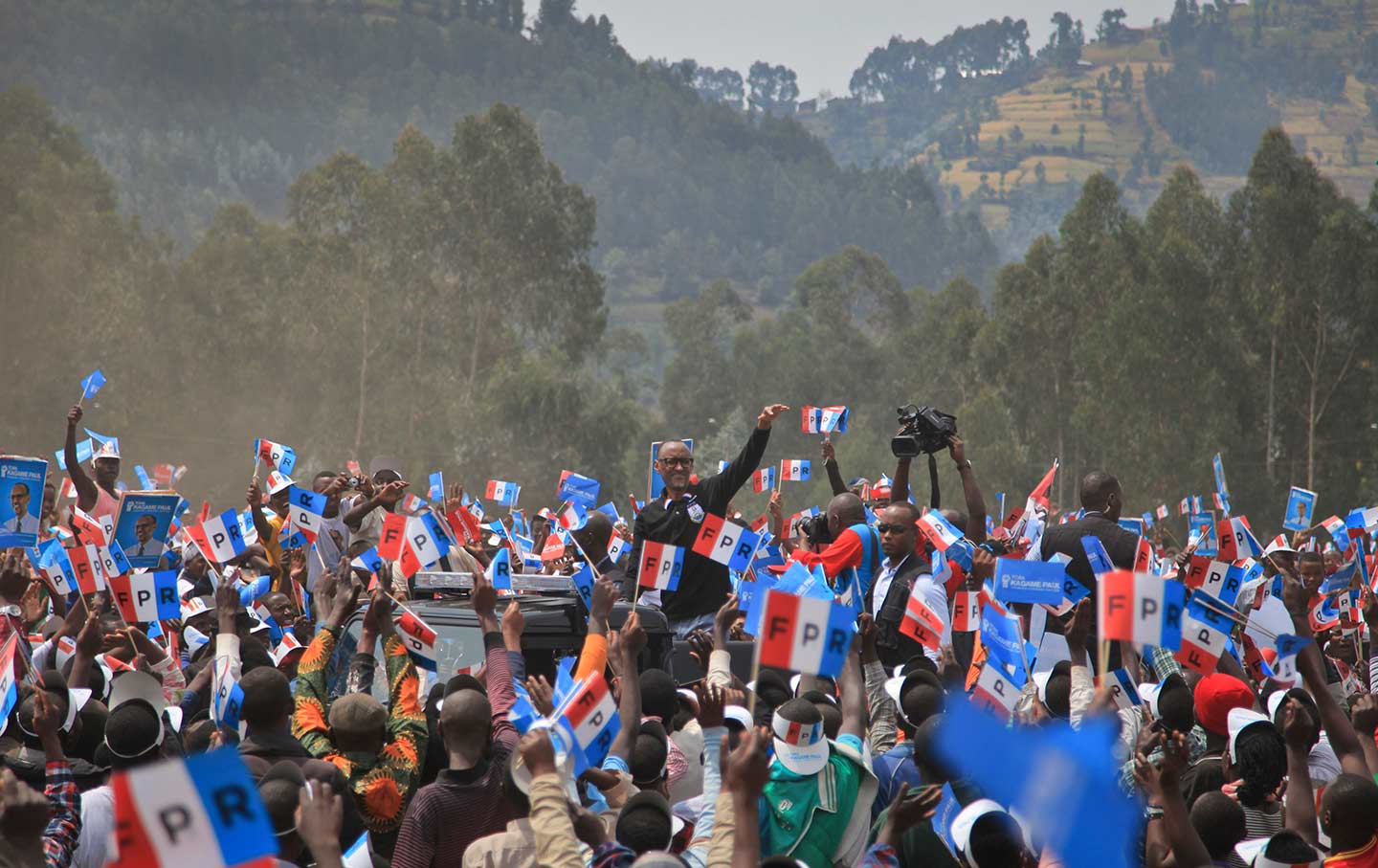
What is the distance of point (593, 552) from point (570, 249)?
56.3 meters

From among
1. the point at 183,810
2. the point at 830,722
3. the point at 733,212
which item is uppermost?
the point at 183,810

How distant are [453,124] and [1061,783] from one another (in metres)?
116

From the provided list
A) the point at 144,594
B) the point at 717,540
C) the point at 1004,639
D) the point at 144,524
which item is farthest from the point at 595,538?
the point at 1004,639

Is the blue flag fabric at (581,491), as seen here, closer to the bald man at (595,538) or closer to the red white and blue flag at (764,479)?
the red white and blue flag at (764,479)


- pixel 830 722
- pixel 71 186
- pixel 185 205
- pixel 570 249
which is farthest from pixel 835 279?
pixel 830 722

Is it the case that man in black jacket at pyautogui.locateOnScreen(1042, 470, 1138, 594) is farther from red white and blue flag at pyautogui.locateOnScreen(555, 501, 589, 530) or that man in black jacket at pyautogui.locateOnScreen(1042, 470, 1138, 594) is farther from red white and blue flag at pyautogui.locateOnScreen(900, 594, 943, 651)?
red white and blue flag at pyautogui.locateOnScreen(555, 501, 589, 530)

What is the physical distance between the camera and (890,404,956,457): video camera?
9633mm

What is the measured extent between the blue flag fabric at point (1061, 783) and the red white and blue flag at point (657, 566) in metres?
Result: 5.07

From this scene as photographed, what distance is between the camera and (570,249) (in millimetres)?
65250

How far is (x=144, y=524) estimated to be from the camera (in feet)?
36.4

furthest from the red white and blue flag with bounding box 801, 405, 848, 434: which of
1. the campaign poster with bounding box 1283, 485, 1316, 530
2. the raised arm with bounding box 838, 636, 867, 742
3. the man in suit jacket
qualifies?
the raised arm with bounding box 838, 636, 867, 742

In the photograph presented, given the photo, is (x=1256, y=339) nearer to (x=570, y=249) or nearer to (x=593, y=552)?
(x=570, y=249)

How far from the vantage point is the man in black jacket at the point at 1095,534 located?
8.02 meters

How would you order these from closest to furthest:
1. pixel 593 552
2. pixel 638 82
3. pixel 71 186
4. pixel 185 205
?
pixel 593 552
pixel 71 186
pixel 185 205
pixel 638 82
